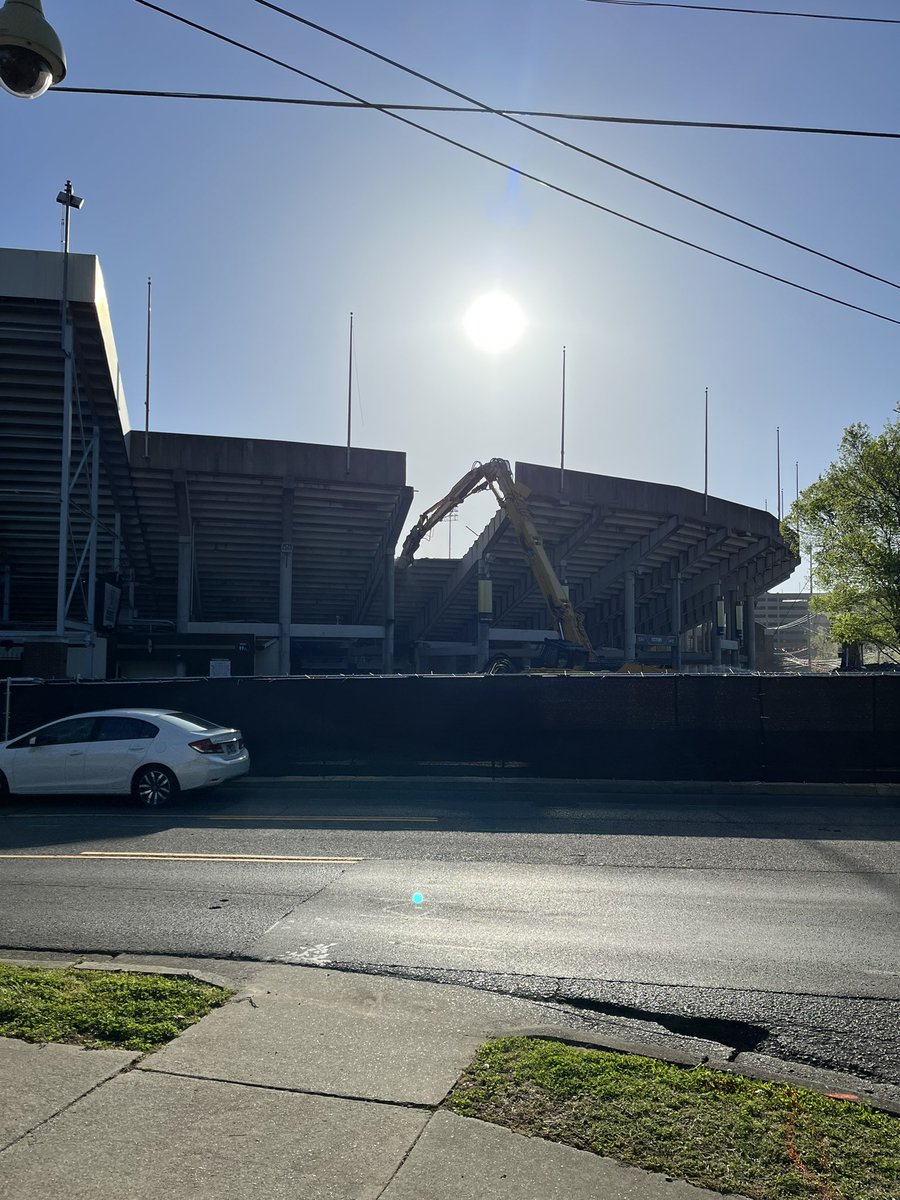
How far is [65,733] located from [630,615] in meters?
31.3

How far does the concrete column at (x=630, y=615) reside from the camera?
42281mm

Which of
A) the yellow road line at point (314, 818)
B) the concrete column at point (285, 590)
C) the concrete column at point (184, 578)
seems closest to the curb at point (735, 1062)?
the yellow road line at point (314, 818)

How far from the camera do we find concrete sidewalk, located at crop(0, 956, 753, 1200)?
3.64 metres

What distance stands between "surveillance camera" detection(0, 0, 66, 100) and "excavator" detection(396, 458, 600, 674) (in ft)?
80.6

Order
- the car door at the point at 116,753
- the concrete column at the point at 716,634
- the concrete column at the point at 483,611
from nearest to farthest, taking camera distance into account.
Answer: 1. the car door at the point at 116,753
2. the concrete column at the point at 483,611
3. the concrete column at the point at 716,634

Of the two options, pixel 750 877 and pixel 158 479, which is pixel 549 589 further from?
pixel 750 877

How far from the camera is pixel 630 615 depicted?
42656mm

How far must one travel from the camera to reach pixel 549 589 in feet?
106

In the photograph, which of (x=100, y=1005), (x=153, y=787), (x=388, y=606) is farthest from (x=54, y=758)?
(x=388, y=606)

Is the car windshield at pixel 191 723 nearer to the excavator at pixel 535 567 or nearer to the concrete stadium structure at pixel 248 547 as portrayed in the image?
the concrete stadium structure at pixel 248 547

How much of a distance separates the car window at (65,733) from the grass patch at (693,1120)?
10859 millimetres

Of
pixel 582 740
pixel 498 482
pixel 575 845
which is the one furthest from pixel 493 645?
pixel 575 845

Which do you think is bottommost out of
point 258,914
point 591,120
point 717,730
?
point 258,914

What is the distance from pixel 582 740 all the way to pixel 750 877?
283 inches
